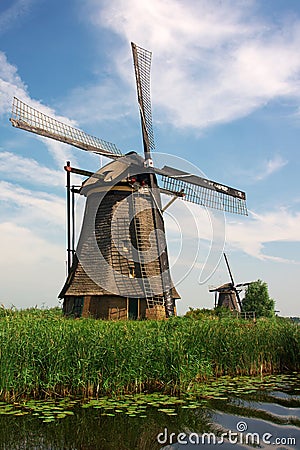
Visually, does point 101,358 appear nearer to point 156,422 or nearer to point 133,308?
point 156,422

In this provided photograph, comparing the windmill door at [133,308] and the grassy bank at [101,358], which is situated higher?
the windmill door at [133,308]

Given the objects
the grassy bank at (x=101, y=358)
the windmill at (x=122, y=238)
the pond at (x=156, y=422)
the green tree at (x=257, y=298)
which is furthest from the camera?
the green tree at (x=257, y=298)

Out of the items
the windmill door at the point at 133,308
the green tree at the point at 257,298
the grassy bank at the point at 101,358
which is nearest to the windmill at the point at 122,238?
the windmill door at the point at 133,308

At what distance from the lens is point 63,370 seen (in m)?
6.60

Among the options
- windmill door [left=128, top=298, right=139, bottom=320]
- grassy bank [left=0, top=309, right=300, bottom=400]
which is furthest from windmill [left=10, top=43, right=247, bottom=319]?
grassy bank [left=0, top=309, right=300, bottom=400]

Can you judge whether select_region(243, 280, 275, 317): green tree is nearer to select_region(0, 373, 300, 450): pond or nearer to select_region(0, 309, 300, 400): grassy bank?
select_region(0, 309, 300, 400): grassy bank

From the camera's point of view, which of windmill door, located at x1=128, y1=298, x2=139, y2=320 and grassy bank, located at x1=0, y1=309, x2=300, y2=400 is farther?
windmill door, located at x1=128, y1=298, x2=139, y2=320

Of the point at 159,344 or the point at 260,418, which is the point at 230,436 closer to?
the point at 260,418

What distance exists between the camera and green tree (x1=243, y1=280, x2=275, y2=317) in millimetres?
27700

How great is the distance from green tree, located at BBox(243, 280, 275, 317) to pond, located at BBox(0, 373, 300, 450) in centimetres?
2123

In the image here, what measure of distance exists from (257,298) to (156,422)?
922 inches

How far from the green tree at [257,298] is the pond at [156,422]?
69.7ft

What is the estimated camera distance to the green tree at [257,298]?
1091 inches

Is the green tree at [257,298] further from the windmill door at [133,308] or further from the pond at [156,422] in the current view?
the pond at [156,422]
